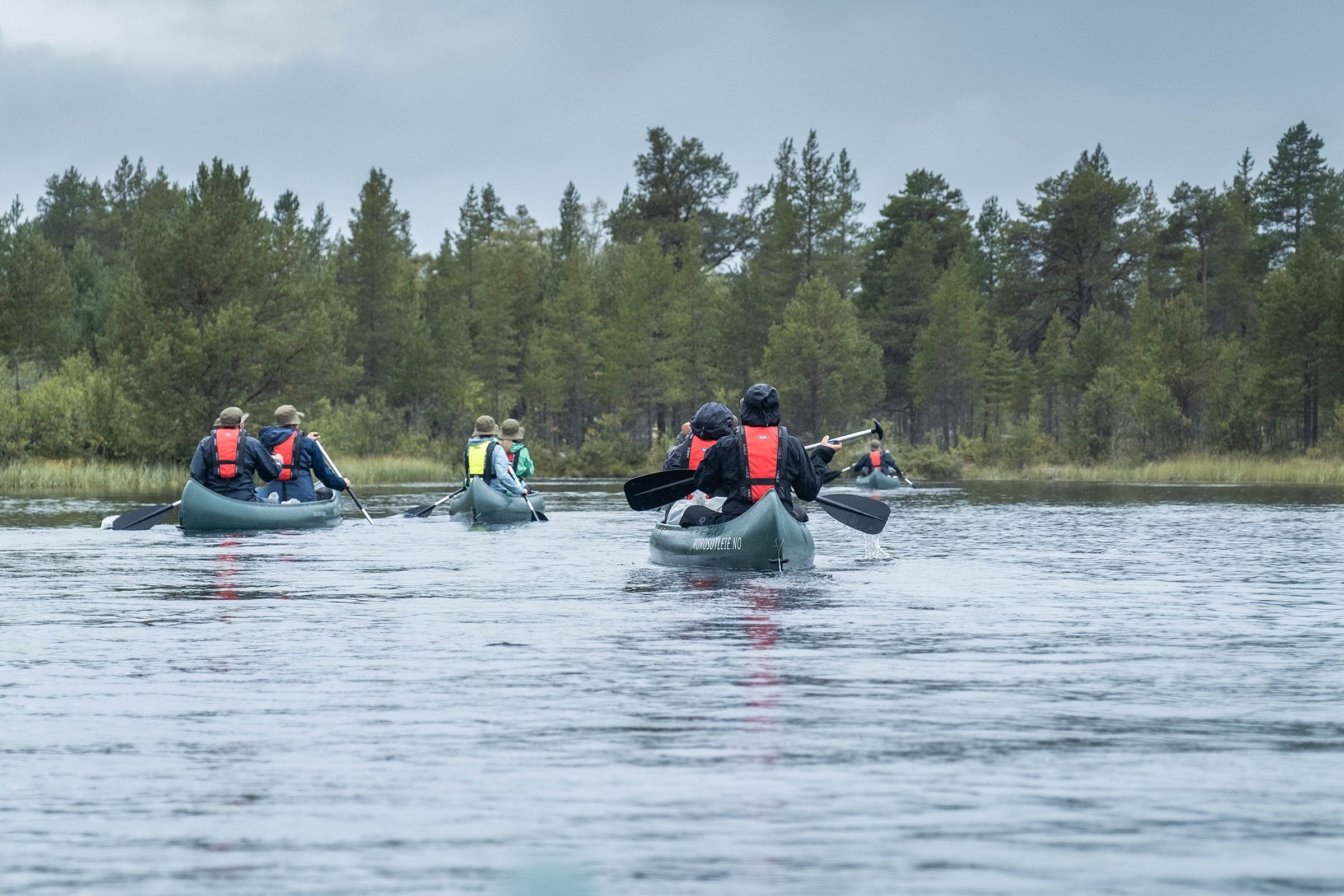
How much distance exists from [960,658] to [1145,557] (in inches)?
381

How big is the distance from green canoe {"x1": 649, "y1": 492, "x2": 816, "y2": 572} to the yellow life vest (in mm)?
8811

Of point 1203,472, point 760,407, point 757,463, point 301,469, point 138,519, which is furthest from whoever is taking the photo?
point 1203,472

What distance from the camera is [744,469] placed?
598 inches

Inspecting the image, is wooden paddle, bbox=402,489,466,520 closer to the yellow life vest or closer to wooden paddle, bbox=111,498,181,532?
the yellow life vest

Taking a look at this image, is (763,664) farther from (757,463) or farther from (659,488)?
(659,488)

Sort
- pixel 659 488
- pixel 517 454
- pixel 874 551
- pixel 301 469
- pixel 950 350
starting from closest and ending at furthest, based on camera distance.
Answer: pixel 659 488 < pixel 874 551 < pixel 301 469 < pixel 517 454 < pixel 950 350

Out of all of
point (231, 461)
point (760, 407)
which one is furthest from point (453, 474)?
point (760, 407)

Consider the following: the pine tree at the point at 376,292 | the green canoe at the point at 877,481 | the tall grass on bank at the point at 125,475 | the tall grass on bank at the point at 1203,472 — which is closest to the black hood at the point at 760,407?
the tall grass on bank at the point at 125,475

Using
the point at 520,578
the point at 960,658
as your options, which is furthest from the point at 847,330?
the point at 960,658

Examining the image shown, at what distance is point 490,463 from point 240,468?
422cm

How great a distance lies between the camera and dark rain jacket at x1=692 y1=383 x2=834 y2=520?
15.1 meters

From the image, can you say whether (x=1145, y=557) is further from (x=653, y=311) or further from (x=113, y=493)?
(x=653, y=311)

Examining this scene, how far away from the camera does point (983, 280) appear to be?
9419cm

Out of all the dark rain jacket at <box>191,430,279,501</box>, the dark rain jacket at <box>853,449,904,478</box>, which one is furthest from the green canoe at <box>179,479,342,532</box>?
the dark rain jacket at <box>853,449,904,478</box>
